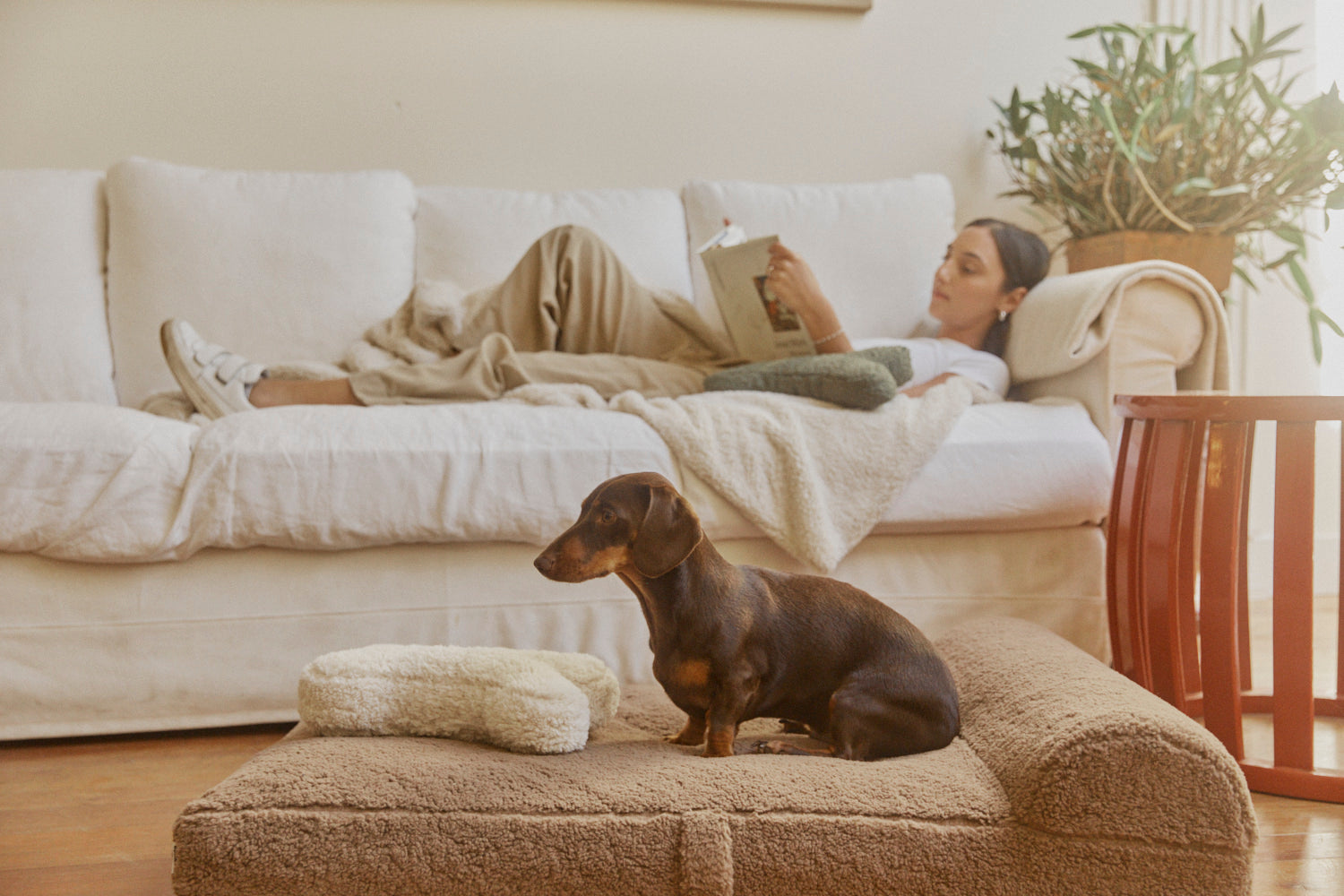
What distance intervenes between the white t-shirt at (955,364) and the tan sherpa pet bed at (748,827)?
105cm

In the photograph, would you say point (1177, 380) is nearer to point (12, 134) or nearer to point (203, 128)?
point (203, 128)

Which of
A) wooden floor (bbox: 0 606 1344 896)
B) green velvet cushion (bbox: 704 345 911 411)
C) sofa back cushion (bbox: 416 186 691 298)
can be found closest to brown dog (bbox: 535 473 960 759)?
wooden floor (bbox: 0 606 1344 896)

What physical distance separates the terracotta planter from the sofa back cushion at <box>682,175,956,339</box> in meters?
0.39

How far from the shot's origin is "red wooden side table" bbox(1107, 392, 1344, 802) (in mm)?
1157

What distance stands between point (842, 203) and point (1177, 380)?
88 centimetres

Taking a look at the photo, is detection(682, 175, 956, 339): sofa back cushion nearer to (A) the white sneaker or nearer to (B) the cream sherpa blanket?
(B) the cream sherpa blanket

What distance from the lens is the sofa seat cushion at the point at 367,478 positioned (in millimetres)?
1339

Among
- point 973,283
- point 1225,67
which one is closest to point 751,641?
point 973,283

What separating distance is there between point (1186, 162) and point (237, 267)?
1.96 metres

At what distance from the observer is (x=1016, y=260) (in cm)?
204

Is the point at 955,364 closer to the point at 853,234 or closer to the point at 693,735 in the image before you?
the point at 853,234

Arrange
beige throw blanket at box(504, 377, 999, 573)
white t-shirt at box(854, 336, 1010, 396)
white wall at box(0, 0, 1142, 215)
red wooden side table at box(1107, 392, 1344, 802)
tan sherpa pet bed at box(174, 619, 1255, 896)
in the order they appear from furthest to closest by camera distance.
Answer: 1. white wall at box(0, 0, 1142, 215)
2. white t-shirt at box(854, 336, 1010, 396)
3. beige throw blanket at box(504, 377, 999, 573)
4. red wooden side table at box(1107, 392, 1344, 802)
5. tan sherpa pet bed at box(174, 619, 1255, 896)

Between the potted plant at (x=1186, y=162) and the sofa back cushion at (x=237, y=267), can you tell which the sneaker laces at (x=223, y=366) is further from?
the potted plant at (x=1186, y=162)

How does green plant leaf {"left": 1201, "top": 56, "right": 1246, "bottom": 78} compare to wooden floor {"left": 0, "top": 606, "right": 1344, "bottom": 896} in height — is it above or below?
above
